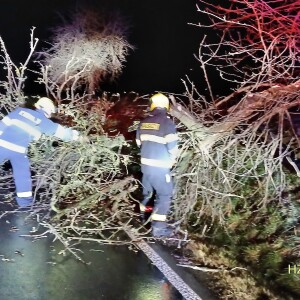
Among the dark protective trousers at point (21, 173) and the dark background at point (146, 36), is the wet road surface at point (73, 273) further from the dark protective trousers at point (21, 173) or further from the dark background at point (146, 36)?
the dark background at point (146, 36)

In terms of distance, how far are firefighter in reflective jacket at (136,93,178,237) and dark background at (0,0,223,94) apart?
41.4ft

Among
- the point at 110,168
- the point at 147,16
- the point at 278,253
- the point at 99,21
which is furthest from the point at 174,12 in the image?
the point at 278,253

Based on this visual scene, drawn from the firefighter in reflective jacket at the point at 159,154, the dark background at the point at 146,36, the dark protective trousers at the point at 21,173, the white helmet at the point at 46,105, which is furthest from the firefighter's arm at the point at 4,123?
the dark background at the point at 146,36

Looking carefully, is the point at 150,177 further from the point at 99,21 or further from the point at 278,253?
the point at 99,21

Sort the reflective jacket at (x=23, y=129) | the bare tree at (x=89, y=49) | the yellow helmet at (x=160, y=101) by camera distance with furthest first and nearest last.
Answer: the bare tree at (x=89, y=49) < the reflective jacket at (x=23, y=129) < the yellow helmet at (x=160, y=101)

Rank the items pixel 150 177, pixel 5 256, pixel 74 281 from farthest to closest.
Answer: pixel 150 177, pixel 5 256, pixel 74 281

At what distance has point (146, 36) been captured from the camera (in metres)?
21.3

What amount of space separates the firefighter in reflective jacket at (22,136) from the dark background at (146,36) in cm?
1184

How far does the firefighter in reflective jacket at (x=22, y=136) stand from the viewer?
7.22 meters

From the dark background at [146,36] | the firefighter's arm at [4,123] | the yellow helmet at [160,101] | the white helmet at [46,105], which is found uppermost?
the yellow helmet at [160,101]

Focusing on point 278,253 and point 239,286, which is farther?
point 278,253

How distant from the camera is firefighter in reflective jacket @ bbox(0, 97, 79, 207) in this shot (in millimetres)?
7219

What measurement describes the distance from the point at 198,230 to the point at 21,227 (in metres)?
2.24

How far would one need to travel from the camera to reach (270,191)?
718cm
